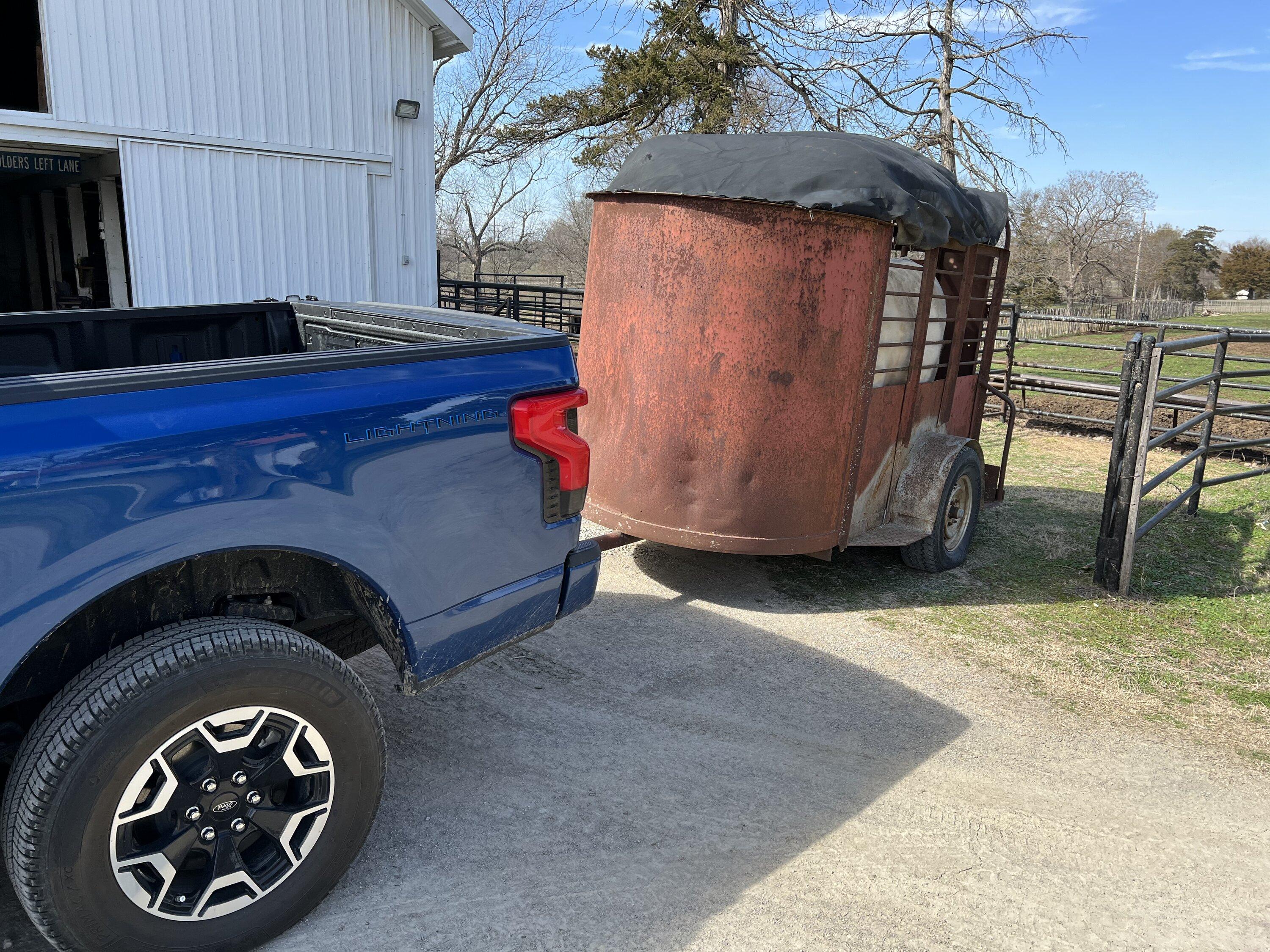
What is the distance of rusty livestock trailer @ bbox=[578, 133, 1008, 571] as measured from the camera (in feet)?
16.4

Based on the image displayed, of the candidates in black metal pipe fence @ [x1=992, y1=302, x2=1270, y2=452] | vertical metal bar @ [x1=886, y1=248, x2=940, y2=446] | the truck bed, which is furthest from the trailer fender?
the truck bed

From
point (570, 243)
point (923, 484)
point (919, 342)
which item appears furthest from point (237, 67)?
point (570, 243)

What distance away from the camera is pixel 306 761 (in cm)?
253

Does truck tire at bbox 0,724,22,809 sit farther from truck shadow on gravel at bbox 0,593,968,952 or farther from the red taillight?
the red taillight

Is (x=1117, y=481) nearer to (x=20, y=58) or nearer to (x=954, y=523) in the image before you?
(x=954, y=523)

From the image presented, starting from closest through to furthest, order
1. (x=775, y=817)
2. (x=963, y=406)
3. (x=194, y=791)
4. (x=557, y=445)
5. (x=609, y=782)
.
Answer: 1. (x=194, y=791)
2. (x=557, y=445)
3. (x=775, y=817)
4. (x=609, y=782)
5. (x=963, y=406)

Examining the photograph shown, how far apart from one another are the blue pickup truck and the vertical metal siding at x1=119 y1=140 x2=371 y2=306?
715 centimetres

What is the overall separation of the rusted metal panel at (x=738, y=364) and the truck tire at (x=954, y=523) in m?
1.06

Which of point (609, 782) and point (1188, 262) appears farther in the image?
point (1188, 262)

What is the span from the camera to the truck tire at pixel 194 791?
213 cm

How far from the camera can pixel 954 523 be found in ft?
21.5

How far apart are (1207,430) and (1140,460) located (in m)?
2.75

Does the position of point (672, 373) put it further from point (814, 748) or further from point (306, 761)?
point (306, 761)

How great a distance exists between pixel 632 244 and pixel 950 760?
335 cm
